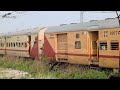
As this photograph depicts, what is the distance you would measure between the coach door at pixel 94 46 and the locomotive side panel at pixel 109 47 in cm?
88

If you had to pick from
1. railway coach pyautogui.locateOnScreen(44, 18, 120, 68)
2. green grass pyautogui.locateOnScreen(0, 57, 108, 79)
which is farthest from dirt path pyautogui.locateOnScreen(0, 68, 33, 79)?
railway coach pyautogui.locateOnScreen(44, 18, 120, 68)

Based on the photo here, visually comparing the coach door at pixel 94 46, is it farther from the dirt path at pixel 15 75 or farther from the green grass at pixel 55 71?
the dirt path at pixel 15 75

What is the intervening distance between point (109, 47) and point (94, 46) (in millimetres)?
1818

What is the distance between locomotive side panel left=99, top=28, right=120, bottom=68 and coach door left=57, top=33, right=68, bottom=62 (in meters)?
4.01

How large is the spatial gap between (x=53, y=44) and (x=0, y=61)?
8.83 m

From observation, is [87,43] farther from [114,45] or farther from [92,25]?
[114,45]

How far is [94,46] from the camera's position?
52.7ft

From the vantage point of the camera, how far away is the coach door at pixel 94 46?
1591 cm

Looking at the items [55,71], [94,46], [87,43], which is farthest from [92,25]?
[55,71]

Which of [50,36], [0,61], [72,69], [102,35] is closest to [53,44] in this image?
[50,36]

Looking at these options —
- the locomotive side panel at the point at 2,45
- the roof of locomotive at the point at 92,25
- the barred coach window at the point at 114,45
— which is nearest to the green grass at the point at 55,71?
the barred coach window at the point at 114,45

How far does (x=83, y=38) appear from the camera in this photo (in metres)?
16.6
